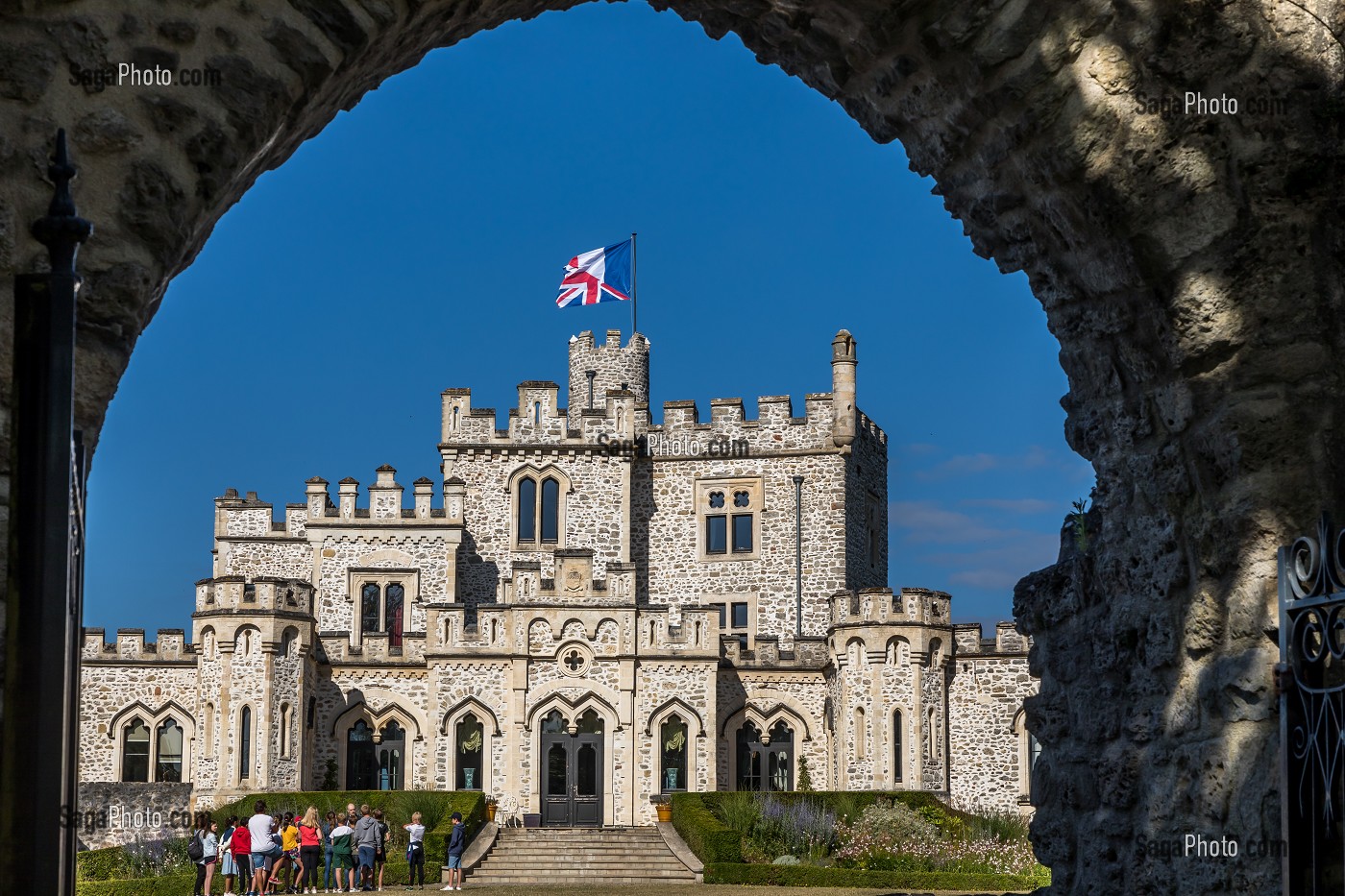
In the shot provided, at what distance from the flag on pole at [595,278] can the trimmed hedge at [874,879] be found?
2002cm

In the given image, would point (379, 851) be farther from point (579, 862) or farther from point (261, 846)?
point (579, 862)

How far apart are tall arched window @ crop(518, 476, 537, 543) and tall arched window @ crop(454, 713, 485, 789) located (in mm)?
7555

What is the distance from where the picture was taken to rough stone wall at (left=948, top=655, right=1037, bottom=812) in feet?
115

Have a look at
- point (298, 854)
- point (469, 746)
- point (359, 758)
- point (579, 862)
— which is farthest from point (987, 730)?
point (298, 854)

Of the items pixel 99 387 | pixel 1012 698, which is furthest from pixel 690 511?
pixel 99 387

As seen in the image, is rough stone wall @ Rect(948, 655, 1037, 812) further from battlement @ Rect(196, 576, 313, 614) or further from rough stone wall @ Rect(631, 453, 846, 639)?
battlement @ Rect(196, 576, 313, 614)

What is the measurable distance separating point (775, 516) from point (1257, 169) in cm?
3476

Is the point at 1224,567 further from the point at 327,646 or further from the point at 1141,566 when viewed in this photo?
the point at 327,646

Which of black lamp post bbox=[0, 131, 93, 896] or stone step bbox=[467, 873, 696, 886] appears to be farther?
stone step bbox=[467, 873, 696, 886]

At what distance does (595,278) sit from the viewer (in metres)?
41.8

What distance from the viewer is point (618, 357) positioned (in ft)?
154

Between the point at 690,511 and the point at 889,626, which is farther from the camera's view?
the point at 690,511

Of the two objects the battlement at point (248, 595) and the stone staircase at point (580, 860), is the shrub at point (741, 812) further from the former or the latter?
the battlement at point (248, 595)

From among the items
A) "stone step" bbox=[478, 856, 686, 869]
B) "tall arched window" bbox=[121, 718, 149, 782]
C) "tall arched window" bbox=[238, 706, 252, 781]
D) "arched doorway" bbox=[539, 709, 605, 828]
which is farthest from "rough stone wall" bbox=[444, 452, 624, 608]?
"stone step" bbox=[478, 856, 686, 869]
